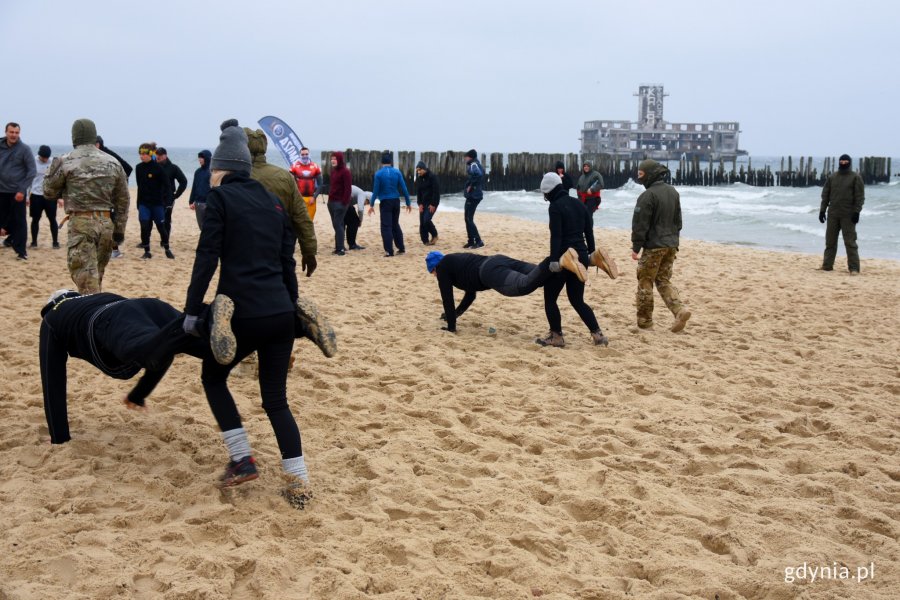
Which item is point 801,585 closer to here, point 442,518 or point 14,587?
point 442,518

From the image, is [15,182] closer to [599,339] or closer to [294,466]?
[599,339]

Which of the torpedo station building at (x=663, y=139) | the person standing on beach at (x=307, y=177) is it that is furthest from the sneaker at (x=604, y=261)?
the torpedo station building at (x=663, y=139)

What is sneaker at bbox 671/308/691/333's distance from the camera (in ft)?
24.9

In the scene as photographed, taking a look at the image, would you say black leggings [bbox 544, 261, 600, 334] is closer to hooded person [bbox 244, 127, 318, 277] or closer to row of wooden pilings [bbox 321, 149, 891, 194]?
hooded person [bbox 244, 127, 318, 277]

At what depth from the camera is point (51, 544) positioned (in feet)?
10.8

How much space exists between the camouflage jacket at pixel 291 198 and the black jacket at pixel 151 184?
255 inches

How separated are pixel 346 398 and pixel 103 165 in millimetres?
2908

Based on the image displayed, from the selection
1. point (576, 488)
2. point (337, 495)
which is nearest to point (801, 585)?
point (576, 488)

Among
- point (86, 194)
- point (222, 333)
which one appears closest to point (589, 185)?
point (86, 194)

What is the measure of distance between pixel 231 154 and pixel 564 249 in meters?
3.71

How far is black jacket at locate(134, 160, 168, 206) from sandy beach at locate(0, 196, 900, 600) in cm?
393

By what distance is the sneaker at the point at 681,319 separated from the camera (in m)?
7.59

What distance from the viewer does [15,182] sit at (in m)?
10.4

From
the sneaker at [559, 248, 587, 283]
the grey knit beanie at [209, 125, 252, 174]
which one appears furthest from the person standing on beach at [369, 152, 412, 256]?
the grey knit beanie at [209, 125, 252, 174]
